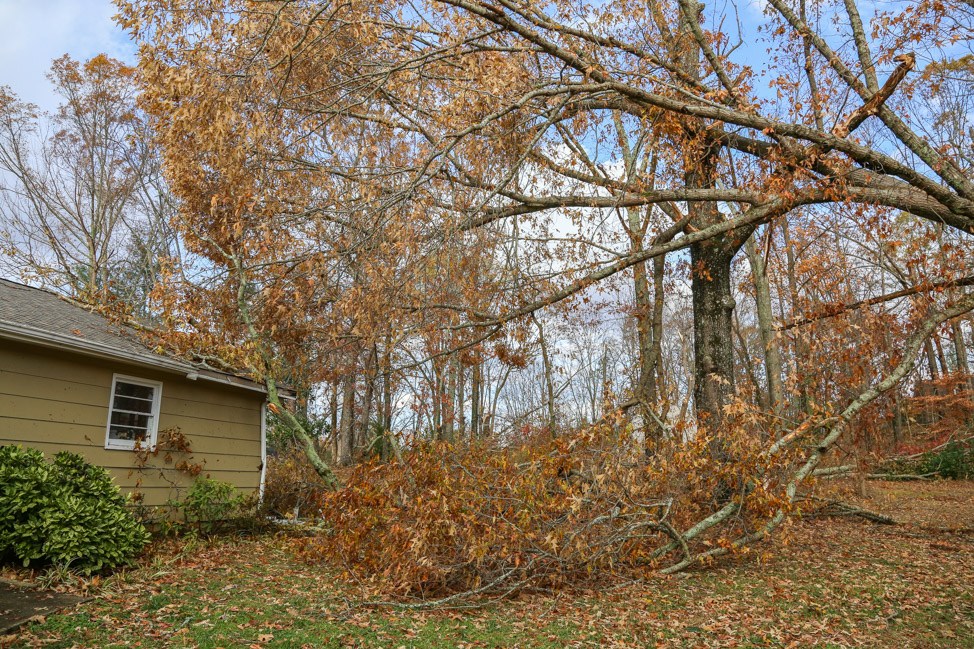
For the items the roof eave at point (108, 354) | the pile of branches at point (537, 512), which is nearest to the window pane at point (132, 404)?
the roof eave at point (108, 354)

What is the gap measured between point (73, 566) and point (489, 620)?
455 cm

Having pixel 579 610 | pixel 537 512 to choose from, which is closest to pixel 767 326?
pixel 537 512

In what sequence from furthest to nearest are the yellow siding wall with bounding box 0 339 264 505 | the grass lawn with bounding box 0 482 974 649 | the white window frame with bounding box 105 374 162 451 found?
the white window frame with bounding box 105 374 162 451, the yellow siding wall with bounding box 0 339 264 505, the grass lawn with bounding box 0 482 974 649

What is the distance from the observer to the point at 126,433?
9453mm

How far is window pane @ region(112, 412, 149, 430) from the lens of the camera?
366 inches

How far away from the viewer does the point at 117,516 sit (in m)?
7.56

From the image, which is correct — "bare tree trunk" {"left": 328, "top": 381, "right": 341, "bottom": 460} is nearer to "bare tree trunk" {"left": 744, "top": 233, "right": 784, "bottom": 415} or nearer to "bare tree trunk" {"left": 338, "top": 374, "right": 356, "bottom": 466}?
"bare tree trunk" {"left": 338, "top": 374, "right": 356, "bottom": 466}

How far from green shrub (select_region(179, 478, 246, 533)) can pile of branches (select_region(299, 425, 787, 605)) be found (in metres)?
2.53

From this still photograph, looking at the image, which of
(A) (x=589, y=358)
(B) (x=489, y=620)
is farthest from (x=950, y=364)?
Result: (B) (x=489, y=620)

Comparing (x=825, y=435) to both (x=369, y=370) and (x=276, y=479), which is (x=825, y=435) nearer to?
(x=369, y=370)

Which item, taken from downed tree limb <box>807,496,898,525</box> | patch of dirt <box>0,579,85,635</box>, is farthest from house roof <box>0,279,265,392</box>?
downed tree limb <box>807,496,898,525</box>

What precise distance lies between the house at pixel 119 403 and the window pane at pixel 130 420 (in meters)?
0.02

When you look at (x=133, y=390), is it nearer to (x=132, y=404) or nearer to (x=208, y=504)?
(x=132, y=404)

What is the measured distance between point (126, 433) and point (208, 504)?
1603 mm
